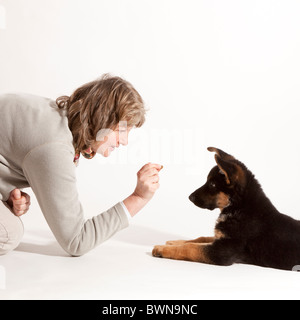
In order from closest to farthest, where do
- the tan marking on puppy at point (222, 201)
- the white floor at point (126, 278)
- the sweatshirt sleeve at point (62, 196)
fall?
the white floor at point (126, 278), the sweatshirt sleeve at point (62, 196), the tan marking on puppy at point (222, 201)

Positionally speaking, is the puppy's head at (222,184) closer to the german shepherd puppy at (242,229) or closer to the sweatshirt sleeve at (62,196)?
the german shepherd puppy at (242,229)

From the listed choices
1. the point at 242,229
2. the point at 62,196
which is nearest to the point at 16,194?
the point at 62,196

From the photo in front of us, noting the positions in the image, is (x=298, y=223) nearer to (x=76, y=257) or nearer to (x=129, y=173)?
(x=76, y=257)

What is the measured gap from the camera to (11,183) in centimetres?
269

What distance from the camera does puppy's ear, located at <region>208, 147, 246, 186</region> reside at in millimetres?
2570

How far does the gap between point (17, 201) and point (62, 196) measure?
400mm

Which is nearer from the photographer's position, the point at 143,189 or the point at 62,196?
the point at 62,196

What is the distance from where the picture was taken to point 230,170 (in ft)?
8.47

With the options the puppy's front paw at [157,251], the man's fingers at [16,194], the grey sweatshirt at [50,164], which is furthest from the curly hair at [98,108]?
the puppy's front paw at [157,251]

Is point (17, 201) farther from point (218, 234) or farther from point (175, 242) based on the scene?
point (218, 234)

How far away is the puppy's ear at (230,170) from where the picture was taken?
257cm

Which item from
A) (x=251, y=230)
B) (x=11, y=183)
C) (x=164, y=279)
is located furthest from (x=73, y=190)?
(x=251, y=230)

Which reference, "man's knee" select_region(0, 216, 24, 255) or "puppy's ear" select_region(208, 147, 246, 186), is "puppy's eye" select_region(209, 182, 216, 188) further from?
"man's knee" select_region(0, 216, 24, 255)

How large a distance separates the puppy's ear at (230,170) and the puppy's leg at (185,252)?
0.38 m
